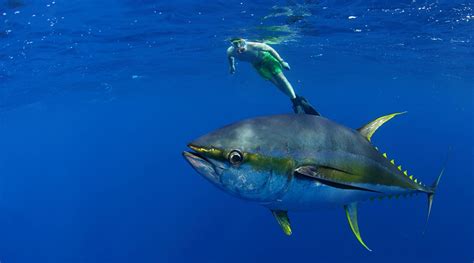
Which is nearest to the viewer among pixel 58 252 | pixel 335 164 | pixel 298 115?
pixel 335 164

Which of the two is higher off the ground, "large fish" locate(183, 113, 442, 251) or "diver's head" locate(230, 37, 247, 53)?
"large fish" locate(183, 113, 442, 251)

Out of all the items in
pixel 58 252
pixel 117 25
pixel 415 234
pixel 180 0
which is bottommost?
pixel 58 252

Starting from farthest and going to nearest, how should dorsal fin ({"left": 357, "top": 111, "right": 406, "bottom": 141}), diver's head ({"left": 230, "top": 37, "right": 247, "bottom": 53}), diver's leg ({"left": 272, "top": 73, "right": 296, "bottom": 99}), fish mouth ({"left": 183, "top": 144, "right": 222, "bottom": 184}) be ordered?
diver's head ({"left": 230, "top": 37, "right": 247, "bottom": 53}) → diver's leg ({"left": 272, "top": 73, "right": 296, "bottom": 99}) → dorsal fin ({"left": 357, "top": 111, "right": 406, "bottom": 141}) → fish mouth ({"left": 183, "top": 144, "right": 222, "bottom": 184})

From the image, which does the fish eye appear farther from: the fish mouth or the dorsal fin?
the dorsal fin

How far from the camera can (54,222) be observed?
125 ft

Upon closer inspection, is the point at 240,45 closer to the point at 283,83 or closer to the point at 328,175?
the point at 283,83

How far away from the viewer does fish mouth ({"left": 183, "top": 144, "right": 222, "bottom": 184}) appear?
2355mm

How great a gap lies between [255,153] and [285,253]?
17926 millimetres

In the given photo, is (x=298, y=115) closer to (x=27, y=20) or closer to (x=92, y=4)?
(x=92, y=4)

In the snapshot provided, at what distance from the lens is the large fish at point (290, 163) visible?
7.84ft

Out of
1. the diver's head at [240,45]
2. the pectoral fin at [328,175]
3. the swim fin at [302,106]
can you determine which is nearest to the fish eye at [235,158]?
the pectoral fin at [328,175]

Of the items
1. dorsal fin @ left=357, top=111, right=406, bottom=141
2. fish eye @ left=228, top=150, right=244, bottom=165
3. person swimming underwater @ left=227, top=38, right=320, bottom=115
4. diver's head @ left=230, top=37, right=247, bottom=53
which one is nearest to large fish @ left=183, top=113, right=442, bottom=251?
fish eye @ left=228, top=150, right=244, bottom=165

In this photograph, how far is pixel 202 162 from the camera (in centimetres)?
236

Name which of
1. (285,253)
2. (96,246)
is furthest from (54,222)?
(285,253)
